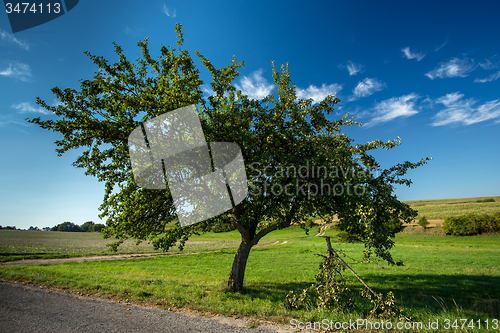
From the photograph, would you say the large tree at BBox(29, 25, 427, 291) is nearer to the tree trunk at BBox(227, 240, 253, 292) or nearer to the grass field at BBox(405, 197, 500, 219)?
the tree trunk at BBox(227, 240, 253, 292)

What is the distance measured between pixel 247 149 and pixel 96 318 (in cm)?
837

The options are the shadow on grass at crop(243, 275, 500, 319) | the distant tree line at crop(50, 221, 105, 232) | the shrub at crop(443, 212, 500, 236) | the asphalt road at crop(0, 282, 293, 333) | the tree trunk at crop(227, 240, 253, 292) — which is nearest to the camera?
the asphalt road at crop(0, 282, 293, 333)

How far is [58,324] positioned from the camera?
25.6 ft

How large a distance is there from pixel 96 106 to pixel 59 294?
938 cm

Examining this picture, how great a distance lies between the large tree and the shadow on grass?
9.91 feet

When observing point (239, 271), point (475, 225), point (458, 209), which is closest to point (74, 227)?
point (239, 271)

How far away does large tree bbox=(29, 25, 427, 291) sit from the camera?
902cm

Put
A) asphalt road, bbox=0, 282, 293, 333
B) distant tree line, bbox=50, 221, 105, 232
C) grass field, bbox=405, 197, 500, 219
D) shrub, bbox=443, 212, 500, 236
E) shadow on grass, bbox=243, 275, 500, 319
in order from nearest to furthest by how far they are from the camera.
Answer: asphalt road, bbox=0, 282, 293, 333, shadow on grass, bbox=243, 275, 500, 319, shrub, bbox=443, 212, 500, 236, grass field, bbox=405, 197, 500, 219, distant tree line, bbox=50, 221, 105, 232

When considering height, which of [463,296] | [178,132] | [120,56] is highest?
[120,56]

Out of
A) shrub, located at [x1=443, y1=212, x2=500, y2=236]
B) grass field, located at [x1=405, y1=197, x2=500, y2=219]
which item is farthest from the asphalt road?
grass field, located at [x1=405, y1=197, x2=500, y2=219]

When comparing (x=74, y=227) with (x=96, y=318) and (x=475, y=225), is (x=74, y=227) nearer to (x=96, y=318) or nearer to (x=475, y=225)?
(x=96, y=318)

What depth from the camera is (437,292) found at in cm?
1398

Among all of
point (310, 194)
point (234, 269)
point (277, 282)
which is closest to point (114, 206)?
point (234, 269)

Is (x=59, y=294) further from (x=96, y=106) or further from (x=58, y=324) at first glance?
(x=96, y=106)
